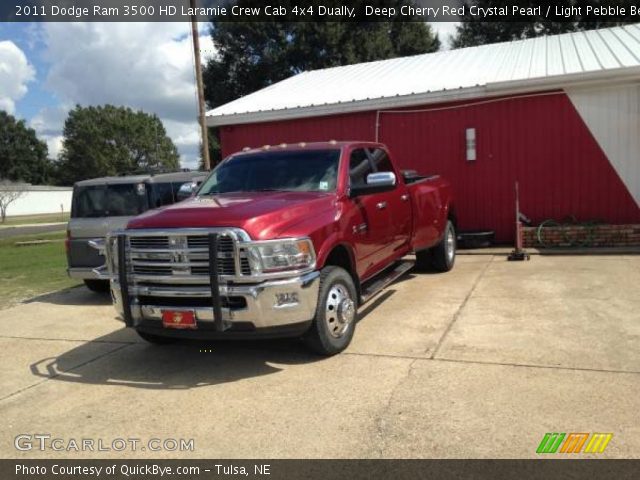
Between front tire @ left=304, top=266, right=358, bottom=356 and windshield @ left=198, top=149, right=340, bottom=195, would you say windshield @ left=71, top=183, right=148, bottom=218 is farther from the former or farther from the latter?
front tire @ left=304, top=266, right=358, bottom=356

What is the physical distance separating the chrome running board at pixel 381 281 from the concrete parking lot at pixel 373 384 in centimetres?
38

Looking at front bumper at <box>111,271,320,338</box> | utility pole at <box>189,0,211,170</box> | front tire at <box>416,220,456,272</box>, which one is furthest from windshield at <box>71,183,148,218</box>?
utility pole at <box>189,0,211,170</box>

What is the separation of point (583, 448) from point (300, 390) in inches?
81.4

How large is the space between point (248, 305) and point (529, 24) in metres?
31.5

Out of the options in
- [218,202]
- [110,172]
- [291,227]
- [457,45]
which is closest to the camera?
[291,227]

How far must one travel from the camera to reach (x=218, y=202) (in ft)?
17.8

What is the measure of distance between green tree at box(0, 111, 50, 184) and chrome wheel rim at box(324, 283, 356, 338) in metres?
90.0

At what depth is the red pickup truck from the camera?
4.64 meters

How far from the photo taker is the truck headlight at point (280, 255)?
4.60 metres

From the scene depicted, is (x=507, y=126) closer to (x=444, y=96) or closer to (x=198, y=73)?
(x=444, y=96)

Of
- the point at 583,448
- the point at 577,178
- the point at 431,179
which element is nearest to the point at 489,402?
the point at 583,448

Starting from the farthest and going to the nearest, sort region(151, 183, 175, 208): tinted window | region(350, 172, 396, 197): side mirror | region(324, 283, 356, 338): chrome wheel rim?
region(151, 183, 175, 208): tinted window < region(350, 172, 396, 197): side mirror < region(324, 283, 356, 338): chrome wheel rim

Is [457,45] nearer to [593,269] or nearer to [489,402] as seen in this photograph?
[593,269]

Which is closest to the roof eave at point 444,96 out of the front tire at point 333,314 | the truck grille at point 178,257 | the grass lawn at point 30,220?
the front tire at point 333,314
